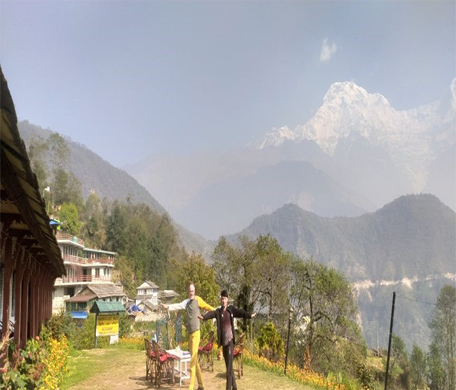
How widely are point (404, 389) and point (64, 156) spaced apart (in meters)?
80.4

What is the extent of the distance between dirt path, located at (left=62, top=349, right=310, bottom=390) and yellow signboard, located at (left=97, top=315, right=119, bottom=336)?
3.63 meters

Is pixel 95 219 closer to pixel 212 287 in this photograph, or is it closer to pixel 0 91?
pixel 212 287

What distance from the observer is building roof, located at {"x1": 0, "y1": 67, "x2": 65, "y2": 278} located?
13.3ft

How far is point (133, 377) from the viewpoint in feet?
38.5

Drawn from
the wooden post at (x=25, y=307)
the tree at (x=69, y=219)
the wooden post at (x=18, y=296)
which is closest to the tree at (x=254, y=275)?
the wooden post at (x=25, y=307)

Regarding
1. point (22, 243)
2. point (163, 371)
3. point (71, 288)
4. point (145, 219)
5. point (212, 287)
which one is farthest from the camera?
point (145, 219)

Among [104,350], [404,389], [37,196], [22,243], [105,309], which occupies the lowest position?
[404,389]

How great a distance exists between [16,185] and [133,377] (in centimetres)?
809

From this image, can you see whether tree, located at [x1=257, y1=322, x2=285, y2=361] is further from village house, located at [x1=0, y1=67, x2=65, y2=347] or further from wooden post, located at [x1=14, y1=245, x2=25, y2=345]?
wooden post, located at [x1=14, y1=245, x2=25, y2=345]

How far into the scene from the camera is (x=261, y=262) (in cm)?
4144

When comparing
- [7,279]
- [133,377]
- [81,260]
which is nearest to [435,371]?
[81,260]

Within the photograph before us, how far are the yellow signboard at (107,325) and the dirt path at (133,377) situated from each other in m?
3.63

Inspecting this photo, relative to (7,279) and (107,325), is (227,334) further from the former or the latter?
(107,325)

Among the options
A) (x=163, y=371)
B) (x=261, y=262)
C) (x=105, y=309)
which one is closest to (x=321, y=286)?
(x=261, y=262)
